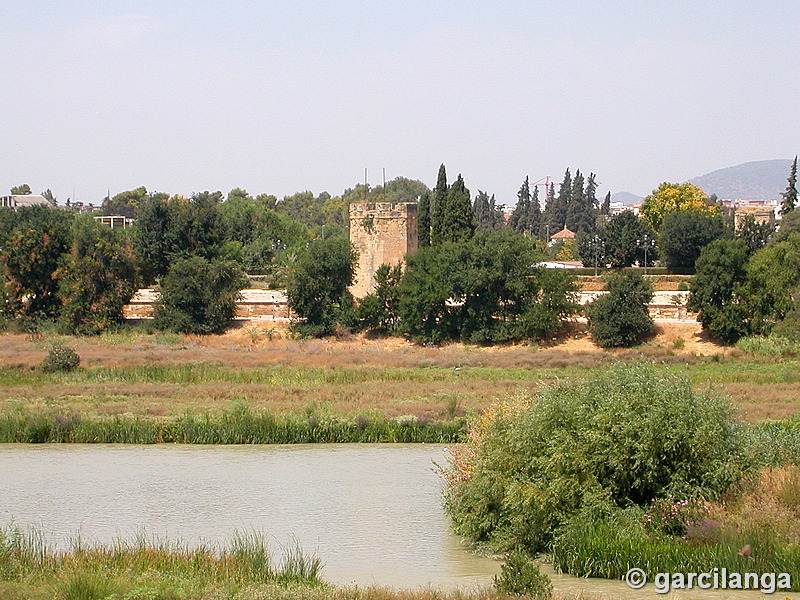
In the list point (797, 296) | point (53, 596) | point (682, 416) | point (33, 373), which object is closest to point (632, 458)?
point (682, 416)

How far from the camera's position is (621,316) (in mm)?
34688

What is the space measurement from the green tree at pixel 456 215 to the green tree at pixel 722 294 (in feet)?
32.6

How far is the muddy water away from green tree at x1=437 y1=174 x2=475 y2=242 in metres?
22.2

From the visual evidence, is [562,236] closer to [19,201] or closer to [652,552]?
[19,201]

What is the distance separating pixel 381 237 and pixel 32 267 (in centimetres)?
1311

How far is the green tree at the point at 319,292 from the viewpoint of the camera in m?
37.5

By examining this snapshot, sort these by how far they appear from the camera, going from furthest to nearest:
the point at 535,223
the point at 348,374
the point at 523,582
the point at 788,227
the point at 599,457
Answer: the point at 535,223
the point at 788,227
the point at 348,374
the point at 599,457
the point at 523,582

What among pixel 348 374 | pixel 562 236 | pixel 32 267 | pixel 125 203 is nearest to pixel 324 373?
pixel 348 374

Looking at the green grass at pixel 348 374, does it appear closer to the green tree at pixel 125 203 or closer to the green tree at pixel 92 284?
the green tree at pixel 92 284

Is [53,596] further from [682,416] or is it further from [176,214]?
[176,214]

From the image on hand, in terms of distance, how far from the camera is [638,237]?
52.9 metres

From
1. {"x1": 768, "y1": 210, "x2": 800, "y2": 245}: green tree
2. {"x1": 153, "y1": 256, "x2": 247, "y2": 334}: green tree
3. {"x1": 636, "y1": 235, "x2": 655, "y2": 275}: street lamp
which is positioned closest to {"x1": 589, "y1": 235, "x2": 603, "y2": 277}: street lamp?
{"x1": 636, "y1": 235, "x2": 655, "y2": 275}: street lamp

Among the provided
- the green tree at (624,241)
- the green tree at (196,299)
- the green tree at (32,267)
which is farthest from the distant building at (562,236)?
the green tree at (32,267)

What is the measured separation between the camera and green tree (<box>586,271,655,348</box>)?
3469 centimetres
